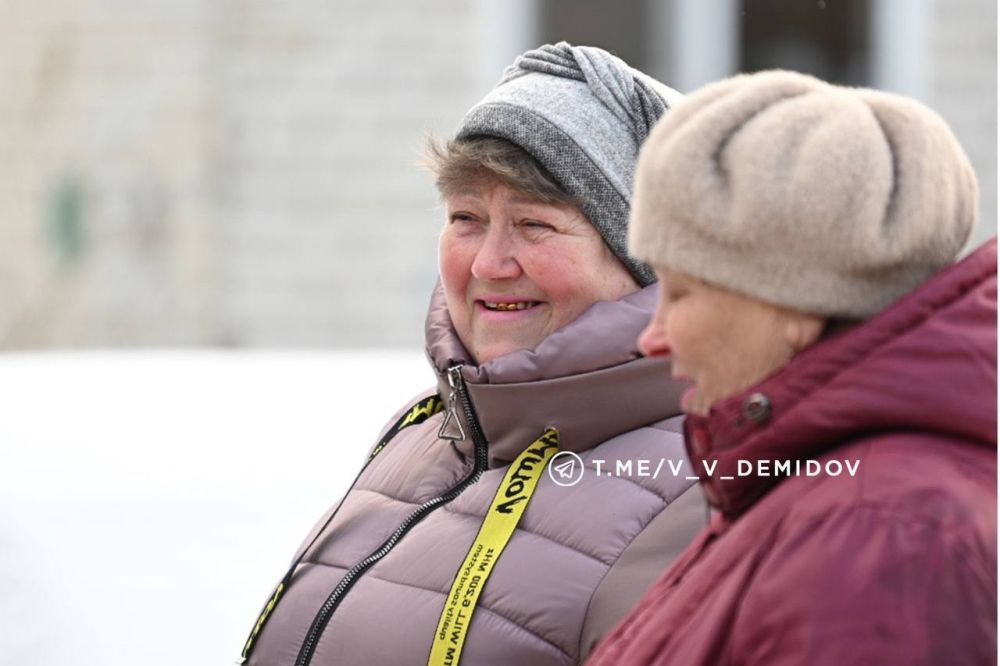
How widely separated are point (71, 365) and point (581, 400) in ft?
11.1

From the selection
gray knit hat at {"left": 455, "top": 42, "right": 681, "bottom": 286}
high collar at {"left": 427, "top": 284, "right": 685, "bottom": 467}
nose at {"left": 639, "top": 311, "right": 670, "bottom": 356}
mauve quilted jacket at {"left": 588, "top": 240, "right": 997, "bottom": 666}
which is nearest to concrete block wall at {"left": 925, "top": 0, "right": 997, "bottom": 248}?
gray knit hat at {"left": 455, "top": 42, "right": 681, "bottom": 286}

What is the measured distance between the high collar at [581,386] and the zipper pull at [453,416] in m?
0.06

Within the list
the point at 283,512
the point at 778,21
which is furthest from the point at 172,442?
the point at 778,21

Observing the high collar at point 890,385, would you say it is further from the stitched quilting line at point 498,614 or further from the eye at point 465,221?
the eye at point 465,221

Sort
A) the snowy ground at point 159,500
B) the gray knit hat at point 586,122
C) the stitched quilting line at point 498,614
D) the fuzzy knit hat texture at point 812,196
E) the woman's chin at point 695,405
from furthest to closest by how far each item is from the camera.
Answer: the snowy ground at point 159,500 < the gray knit hat at point 586,122 < the stitched quilting line at point 498,614 < the woman's chin at point 695,405 < the fuzzy knit hat texture at point 812,196

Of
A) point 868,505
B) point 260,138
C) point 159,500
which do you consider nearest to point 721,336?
point 868,505

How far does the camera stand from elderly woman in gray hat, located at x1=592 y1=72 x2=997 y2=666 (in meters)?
1.14

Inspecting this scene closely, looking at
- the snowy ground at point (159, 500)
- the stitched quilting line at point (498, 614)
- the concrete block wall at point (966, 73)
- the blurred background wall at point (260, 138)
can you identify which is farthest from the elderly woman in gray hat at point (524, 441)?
the concrete block wall at point (966, 73)

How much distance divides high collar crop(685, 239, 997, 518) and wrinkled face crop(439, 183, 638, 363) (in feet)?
2.86

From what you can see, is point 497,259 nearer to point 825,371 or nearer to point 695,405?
point 695,405

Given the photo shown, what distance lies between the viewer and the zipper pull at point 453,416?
7.07ft

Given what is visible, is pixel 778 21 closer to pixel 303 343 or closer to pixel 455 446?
pixel 303 343

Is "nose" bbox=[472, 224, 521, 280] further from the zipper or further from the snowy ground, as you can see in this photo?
the snowy ground

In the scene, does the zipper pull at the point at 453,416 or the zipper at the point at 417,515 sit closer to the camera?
the zipper at the point at 417,515
